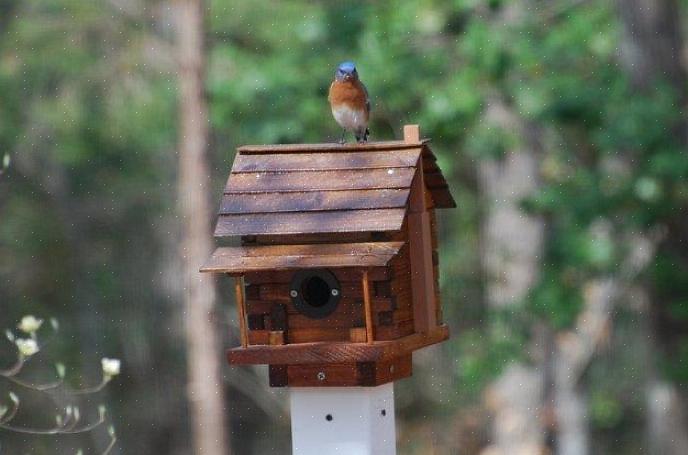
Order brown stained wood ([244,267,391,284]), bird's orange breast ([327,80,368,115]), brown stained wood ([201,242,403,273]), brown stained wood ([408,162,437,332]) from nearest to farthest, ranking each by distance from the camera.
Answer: brown stained wood ([201,242,403,273])
brown stained wood ([244,267,391,284])
brown stained wood ([408,162,437,332])
bird's orange breast ([327,80,368,115])

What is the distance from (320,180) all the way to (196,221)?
7628 millimetres

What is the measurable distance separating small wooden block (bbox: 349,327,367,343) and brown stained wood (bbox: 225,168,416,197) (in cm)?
38

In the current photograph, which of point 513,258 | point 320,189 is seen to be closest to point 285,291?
point 320,189

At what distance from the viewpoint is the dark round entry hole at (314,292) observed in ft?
13.2

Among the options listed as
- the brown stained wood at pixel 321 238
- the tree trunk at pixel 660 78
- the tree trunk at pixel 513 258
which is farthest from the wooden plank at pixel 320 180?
the tree trunk at pixel 513 258

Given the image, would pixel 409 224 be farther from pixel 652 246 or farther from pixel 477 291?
pixel 477 291

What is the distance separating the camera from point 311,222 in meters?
3.90

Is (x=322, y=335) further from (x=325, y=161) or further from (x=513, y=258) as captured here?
(x=513, y=258)

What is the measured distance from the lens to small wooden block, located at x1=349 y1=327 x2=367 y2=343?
12.9ft

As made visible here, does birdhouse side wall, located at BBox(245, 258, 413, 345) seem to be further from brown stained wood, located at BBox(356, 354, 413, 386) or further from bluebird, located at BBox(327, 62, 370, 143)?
bluebird, located at BBox(327, 62, 370, 143)

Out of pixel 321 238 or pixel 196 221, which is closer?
→ pixel 321 238

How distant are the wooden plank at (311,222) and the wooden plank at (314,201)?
0.05ft

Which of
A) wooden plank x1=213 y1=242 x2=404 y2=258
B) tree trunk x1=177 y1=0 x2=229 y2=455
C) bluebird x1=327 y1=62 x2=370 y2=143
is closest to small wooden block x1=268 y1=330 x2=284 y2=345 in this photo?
wooden plank x1=213 y1=242 x2=404 y2=258

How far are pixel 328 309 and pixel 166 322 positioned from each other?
40.4 feet
